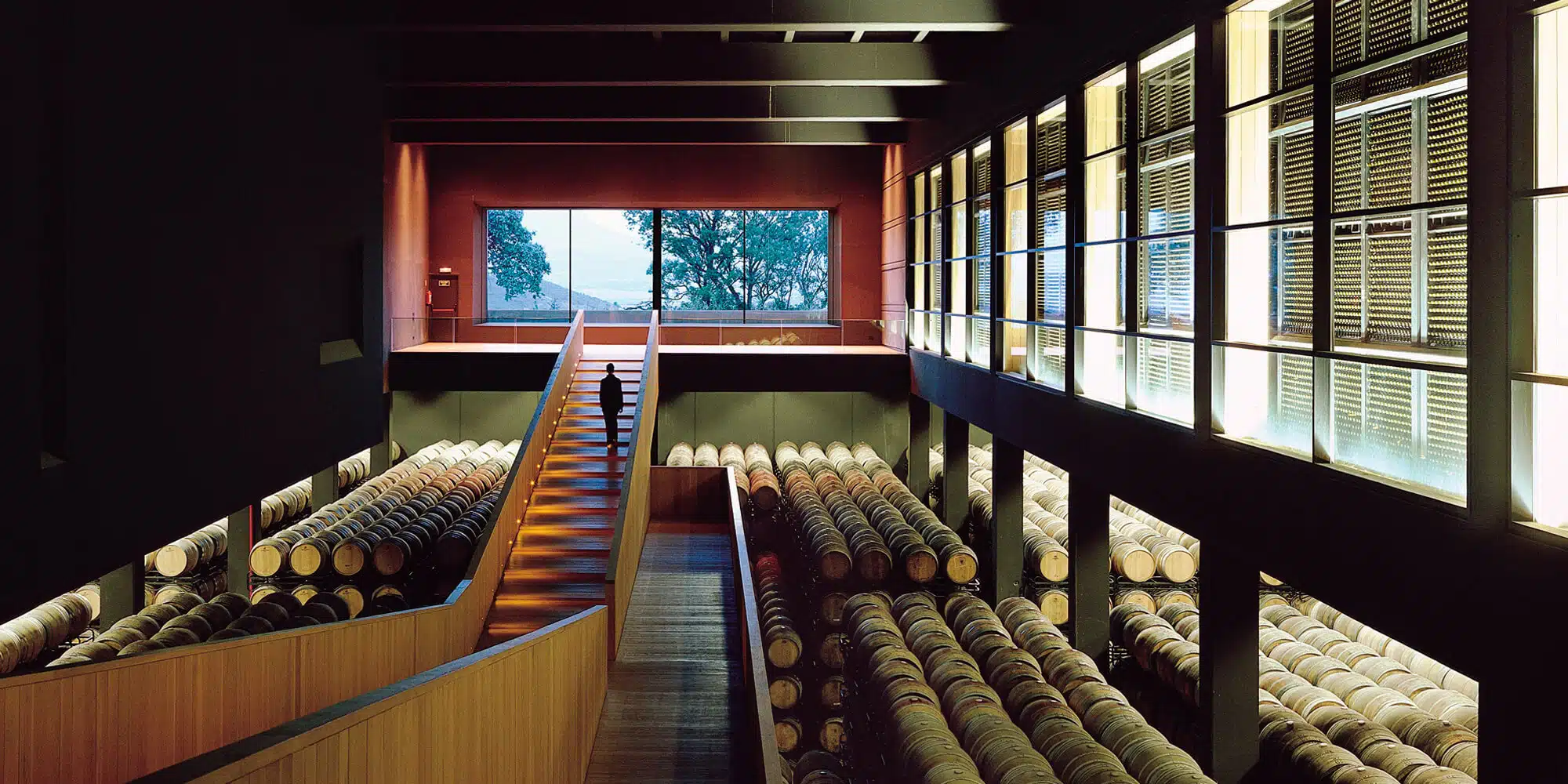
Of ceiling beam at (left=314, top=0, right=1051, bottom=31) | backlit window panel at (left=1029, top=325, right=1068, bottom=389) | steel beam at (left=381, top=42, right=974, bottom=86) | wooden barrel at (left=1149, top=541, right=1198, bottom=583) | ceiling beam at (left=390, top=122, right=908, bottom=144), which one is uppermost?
ceiling beam at (left=390, top=122, right=908, bottom=144)

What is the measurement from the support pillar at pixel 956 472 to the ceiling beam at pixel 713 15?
7888 mm

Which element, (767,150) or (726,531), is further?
(767,150)

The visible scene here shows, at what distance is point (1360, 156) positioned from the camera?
6258 millimetres

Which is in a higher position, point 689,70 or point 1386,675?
point 689,70

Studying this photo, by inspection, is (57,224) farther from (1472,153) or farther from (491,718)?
(1472,153)

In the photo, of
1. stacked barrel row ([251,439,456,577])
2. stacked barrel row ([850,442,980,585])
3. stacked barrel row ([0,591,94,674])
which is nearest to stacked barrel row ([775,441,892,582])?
stacked barrel row ([850,442,980,585])

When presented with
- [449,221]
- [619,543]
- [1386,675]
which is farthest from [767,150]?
[1386,675]

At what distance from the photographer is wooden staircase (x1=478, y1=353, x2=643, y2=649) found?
12492 millimetres

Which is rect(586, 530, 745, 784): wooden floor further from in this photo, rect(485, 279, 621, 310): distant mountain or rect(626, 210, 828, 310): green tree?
rect(626, 210, 828, 310): green tree

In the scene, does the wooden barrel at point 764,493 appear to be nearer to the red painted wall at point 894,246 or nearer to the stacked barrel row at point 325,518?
the red painted wall at point 894,246

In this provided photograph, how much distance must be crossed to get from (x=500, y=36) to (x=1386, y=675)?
11039 mm

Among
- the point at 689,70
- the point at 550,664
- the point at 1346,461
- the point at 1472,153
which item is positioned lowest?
the point at 550,664

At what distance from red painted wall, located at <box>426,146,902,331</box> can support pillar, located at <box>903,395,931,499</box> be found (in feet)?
11.2

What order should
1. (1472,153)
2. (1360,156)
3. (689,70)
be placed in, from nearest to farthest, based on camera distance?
(1472,153) → (1360,156) → (689,70)
